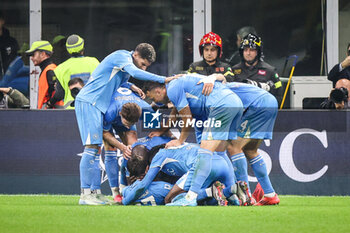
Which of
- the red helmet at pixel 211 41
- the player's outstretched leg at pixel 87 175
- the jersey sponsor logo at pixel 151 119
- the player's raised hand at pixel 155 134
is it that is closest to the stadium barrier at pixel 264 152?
the jersey sponsor logo at pixel 151 119

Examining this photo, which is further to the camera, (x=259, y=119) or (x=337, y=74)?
(x=337, y=74)

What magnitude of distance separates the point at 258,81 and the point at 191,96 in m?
2.24

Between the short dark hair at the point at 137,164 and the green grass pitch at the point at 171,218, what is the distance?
0.72 metres

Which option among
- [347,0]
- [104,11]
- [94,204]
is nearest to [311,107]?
[347,0]

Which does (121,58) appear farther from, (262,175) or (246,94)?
(262,175)

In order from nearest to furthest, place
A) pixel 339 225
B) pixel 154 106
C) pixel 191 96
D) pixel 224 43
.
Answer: pixel 339 225 → pixel 191 96 → pixel 154 106 → pixel 224 43

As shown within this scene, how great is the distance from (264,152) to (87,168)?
263 cm

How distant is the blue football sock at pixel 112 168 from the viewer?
9328 mm

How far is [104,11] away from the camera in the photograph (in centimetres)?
1139

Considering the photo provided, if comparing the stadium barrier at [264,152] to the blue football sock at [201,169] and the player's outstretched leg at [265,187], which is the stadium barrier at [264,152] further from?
the blue football sock at [201,169]

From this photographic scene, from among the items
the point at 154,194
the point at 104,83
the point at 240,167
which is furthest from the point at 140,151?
the point at 240,167

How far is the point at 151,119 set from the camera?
10000mm

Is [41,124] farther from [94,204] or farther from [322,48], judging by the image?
[322,48]

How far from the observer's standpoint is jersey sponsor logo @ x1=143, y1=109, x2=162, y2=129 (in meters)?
9.90
